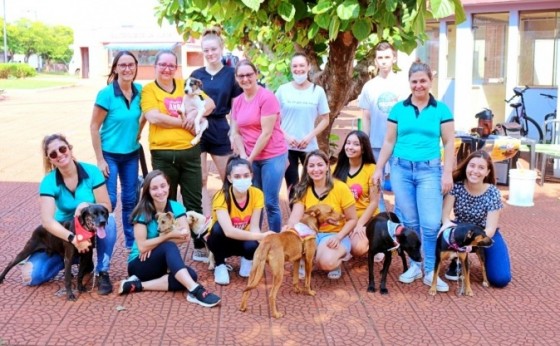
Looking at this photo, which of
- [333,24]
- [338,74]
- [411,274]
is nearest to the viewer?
[333,24]

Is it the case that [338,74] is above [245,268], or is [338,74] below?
above

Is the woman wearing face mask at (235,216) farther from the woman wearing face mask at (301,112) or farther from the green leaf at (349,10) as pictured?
the green leaf at (349,10)

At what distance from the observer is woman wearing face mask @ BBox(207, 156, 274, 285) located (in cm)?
509

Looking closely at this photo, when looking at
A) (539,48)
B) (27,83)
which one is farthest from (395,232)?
(27,83)

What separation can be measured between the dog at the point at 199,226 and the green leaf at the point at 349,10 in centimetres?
217

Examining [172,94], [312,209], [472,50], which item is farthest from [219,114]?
[472,50]

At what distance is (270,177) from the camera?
5676 mm

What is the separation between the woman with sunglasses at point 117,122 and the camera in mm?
5449

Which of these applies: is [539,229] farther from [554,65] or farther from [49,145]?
[554,65]

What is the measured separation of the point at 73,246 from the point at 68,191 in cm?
46

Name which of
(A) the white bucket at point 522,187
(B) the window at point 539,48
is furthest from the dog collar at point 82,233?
(B) the window at point 539,48

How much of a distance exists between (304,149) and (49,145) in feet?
7.53

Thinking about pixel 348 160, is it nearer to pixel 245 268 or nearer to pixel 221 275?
pixel 245 268

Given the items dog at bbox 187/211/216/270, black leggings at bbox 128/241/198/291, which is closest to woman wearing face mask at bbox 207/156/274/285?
dog at bbox 187/211/216/270
